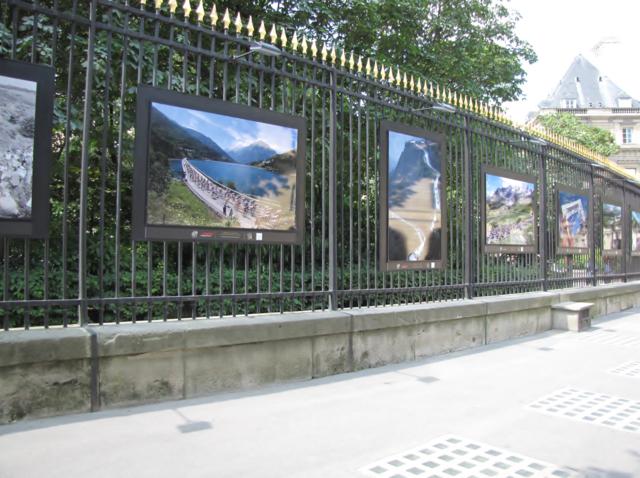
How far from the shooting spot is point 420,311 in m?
7.06

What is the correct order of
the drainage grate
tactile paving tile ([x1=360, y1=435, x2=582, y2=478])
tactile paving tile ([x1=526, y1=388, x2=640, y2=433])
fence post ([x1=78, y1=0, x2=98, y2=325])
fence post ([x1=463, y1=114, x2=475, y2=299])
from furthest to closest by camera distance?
1. the drainage grate
2. fence post ([x1=463, y1=114, x2=475, y2=299])
3. tactile paving tile ([x1=526, y1=388, x2=640, y2=433])
4. fence post ([x1=78, y1=0, x2=98, y2=325])
5. tactile paving tile ([x1=360, y1=435, x2=582, y2=478])

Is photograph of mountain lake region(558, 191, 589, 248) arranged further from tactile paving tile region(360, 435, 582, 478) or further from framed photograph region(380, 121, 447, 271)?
tactile paving tile region(360, 435, 582, 478)

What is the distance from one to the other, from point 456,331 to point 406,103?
10.6 feet

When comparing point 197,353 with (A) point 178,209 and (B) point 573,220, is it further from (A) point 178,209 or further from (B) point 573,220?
(B) point 573,220

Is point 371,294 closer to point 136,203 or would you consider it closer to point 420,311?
point 420,311

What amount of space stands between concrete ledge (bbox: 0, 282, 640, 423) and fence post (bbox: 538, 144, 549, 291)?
13.6ft

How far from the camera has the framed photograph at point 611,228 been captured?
14.8 metres

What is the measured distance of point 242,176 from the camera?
5418mm

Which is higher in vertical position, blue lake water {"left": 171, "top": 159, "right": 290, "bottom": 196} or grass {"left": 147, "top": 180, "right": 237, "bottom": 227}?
blue lake water {"left": 171, "top": 159, "right": 290, "bottom": 196}

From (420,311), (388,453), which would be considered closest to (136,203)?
(388,453)

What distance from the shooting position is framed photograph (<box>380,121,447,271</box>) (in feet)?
23.1

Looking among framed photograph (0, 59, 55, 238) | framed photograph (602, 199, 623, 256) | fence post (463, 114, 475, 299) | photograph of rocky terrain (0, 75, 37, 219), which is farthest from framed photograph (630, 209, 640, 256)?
photograph of rocky terrain (0, 75, 37, 219)

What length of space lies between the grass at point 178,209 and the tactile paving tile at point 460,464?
2.67m

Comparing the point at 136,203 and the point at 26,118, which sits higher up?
the point at 26,118
